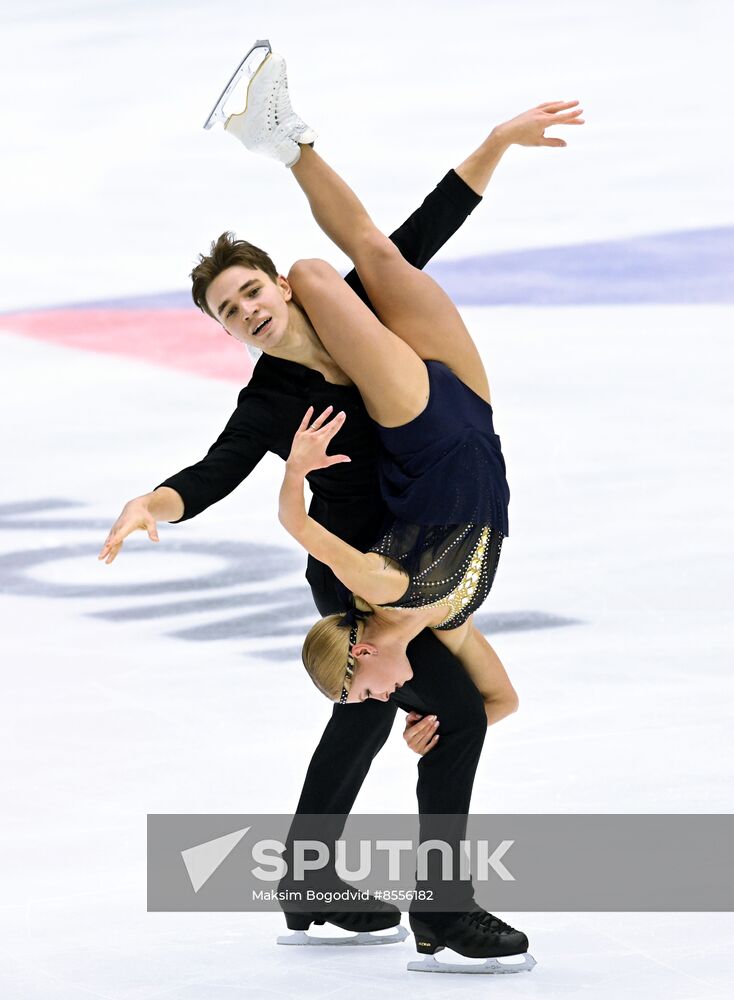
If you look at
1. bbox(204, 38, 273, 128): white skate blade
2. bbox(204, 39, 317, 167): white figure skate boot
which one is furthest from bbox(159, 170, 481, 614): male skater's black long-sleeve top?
bbox(204, 38, 273, 128): white skate blade

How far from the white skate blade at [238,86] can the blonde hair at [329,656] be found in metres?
0.92

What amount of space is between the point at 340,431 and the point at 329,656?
387 mm

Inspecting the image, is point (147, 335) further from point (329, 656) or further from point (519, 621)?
point (329, 656)

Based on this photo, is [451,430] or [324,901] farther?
[324,901]

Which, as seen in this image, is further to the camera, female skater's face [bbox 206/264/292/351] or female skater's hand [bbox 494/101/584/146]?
female skater's hand [bbox 494/101/584/146]

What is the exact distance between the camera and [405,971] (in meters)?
2.73

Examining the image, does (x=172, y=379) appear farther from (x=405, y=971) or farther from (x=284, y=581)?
(x=405, y=971)

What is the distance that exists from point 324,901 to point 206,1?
7.24 metres

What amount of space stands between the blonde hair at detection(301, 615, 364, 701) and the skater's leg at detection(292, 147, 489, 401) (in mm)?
487


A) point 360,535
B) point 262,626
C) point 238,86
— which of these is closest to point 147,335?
point 262,626

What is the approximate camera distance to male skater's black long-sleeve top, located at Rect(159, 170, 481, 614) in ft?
8.86

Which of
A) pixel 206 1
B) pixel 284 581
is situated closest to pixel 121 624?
pixel 284 581

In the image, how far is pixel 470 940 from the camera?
2.73m

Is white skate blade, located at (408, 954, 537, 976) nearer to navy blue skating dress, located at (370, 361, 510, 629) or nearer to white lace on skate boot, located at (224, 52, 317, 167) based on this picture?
navy blue skating dress, located at (370, 361, 510, 629)
